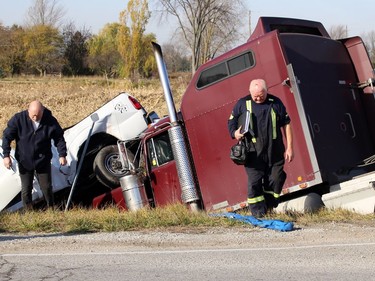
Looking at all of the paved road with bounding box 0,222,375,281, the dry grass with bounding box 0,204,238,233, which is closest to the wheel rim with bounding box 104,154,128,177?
the dry grass with bounding box 0,204,238,233

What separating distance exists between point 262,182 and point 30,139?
3865 mm

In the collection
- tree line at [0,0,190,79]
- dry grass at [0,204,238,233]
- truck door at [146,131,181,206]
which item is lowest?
dry grass at [0,204,238,233]

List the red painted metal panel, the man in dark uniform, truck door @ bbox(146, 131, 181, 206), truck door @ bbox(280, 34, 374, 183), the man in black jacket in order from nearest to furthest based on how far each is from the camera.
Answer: the man in dark uniform
the red painted metal panel
truck door @ bbox(280, 34, 374, 183)
the man in black jacket
truck door @ bbox(146, 131, 181, 206)

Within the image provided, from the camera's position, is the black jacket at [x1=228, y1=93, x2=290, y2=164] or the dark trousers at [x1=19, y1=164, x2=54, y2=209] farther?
the dark trousers at [x1=19, y1=164, x2=54, y2=209]

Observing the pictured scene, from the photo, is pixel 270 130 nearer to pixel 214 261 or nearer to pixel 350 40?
pixel 214 261

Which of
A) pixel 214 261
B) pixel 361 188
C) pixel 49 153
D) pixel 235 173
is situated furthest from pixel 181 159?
pixel 214 261

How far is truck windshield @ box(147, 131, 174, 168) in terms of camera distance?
34.2 ft

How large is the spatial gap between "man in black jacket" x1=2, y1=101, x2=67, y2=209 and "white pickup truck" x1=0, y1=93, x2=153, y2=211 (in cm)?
146

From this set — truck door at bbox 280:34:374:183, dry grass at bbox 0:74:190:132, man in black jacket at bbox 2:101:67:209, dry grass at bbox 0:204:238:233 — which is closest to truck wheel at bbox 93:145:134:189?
man in black jacket at bbox 2:101:67:209

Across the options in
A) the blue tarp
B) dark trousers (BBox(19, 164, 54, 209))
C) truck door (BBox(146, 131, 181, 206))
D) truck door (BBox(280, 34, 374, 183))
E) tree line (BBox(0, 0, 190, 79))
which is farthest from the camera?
tree line (BBox(0, 0, 190, 79))

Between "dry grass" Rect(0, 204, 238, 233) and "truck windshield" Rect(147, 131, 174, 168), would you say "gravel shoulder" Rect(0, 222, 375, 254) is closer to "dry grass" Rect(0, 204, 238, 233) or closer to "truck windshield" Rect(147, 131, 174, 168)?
"dry grass" Rect(0, 204, 238, 233)

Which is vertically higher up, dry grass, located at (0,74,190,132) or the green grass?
dry grass, located at (0,74,190,132)

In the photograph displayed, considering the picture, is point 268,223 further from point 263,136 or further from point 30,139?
point 30,139

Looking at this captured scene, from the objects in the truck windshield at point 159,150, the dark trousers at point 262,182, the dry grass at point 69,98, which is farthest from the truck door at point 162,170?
the dry grass at point 69,98
